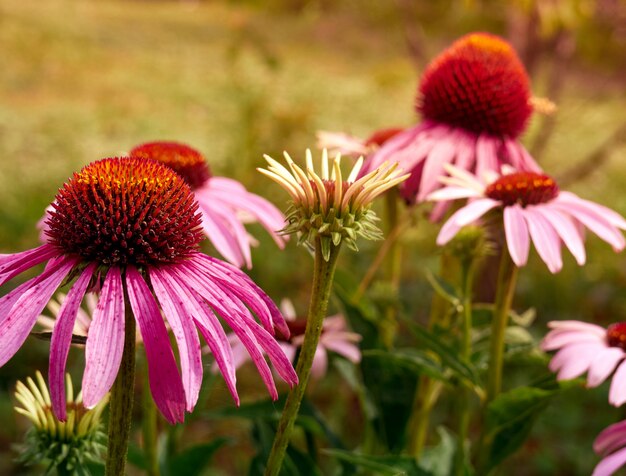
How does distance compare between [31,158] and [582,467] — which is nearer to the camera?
[582,467]

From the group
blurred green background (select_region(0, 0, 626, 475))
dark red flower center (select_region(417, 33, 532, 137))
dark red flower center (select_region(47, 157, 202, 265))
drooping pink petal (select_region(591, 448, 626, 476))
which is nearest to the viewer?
dark red flower center (select_region(47, 157, 202, 265))

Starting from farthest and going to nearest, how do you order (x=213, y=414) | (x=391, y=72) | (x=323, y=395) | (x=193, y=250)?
(x=391, y=72), (x=323, y=395), (x=213, y=414), (x=193, y=250)

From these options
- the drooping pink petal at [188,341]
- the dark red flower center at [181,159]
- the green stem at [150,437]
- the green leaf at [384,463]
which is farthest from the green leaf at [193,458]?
the drooping pink petal at [188,341]

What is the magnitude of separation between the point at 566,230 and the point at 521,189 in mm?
76

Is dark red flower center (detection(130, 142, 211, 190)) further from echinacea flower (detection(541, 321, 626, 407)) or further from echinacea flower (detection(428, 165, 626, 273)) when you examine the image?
echinacea flower (detection(541, 321, 626, 407))

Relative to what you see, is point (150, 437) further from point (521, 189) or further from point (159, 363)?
point (521, 189)

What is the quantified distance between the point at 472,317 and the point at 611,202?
8.51 ft

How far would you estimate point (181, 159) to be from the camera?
90 cm

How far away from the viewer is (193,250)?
0.66 m

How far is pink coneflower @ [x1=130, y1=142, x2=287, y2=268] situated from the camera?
2.80 ft

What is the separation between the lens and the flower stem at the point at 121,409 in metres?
0.57

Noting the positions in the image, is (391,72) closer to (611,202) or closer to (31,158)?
(611,202)


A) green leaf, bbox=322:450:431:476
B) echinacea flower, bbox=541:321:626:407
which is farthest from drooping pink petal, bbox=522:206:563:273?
green leaf, bbox=322:450:431:476

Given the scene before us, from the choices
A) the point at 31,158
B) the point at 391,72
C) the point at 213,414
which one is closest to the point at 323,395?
the point at 213,414
